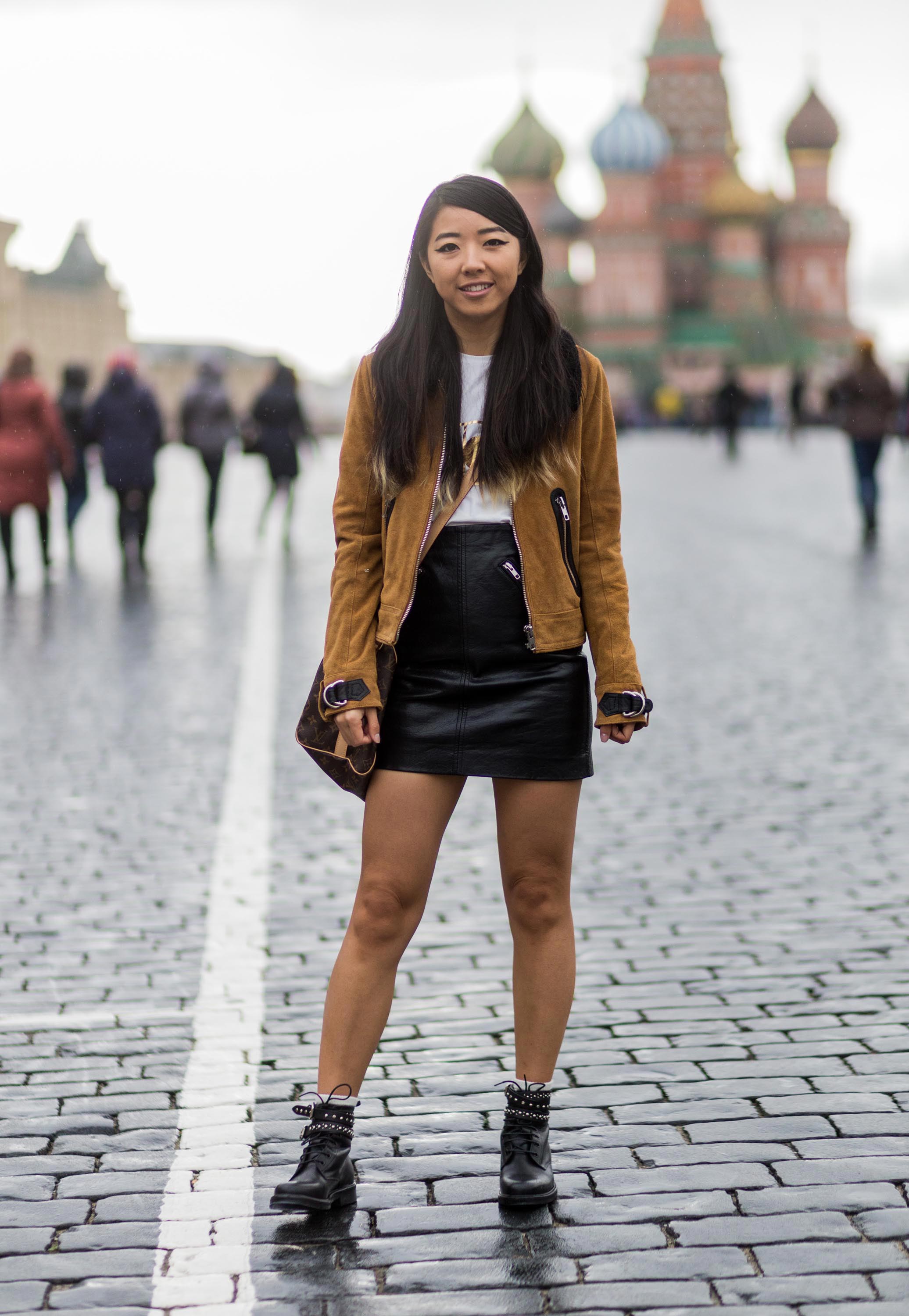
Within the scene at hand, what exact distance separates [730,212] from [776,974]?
9672cm

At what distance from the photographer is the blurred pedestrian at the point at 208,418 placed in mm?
18438

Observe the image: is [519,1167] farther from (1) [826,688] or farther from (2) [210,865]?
(1) [826,688]

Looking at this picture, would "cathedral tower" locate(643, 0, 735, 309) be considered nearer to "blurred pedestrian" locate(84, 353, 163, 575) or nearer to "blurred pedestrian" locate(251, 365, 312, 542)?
"blurred pedestrian" locate(251, 365, 312, 542)

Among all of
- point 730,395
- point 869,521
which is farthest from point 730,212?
point 869,521

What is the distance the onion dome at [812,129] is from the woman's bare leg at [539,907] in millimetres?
102719

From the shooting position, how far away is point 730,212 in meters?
98.7

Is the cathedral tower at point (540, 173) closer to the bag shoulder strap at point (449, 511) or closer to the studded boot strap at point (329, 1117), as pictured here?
the bag shoulder strap at point (449, 511)

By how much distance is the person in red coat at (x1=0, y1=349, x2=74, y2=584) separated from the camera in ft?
49.4

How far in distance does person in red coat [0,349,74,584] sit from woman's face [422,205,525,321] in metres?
11.8

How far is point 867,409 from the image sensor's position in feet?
58.2

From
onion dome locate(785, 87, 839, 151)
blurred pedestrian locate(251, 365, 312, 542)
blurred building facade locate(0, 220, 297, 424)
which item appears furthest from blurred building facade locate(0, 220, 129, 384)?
onion dome locate(785, 87, 839, 151)

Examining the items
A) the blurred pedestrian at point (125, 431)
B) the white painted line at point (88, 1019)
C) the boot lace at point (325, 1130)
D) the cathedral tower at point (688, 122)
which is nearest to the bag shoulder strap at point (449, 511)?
the boot lace at point (325, 1130)

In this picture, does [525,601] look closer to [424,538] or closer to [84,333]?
[424,538]

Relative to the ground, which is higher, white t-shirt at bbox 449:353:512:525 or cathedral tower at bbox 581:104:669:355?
white t-shirt at bbox 449:353:512:525
